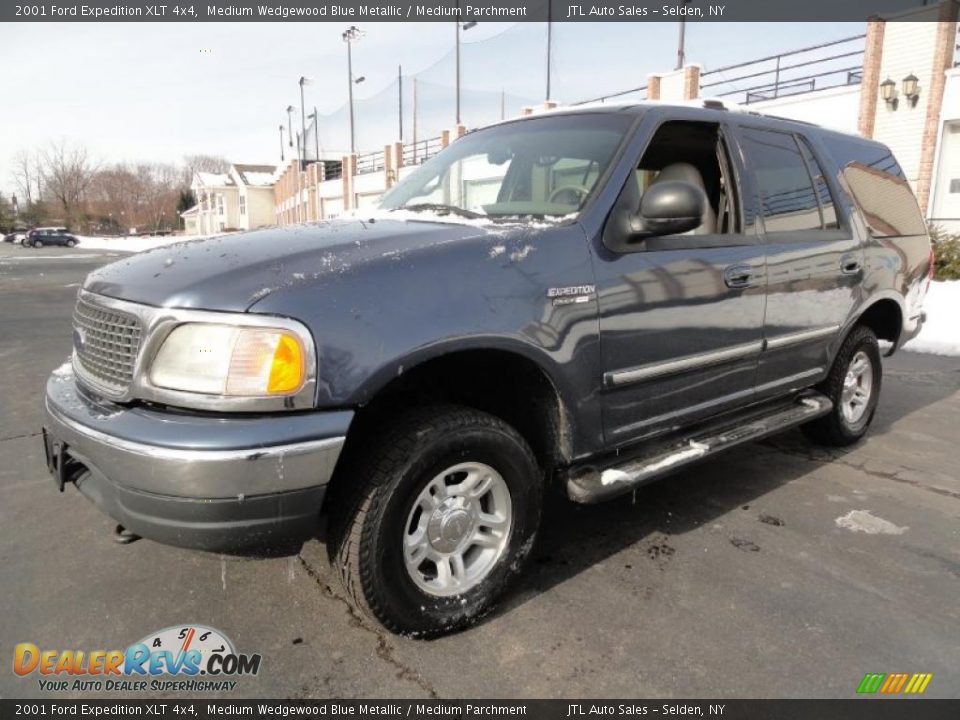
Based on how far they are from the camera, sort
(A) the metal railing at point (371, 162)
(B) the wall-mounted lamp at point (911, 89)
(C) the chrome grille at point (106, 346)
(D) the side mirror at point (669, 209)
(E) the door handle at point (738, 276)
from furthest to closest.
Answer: (A) the metal railing at point (371, 162) → (B) the wall-mounted lamp at point (911, 89) → (E) the door handle at point (738, 276) → (D) the side mirror at point (669, 209) → (C) the chrome grille at point (106, 346)

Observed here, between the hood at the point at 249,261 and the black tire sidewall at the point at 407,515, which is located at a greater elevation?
the hood at the point at 249,261

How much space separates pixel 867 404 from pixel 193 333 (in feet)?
14.9

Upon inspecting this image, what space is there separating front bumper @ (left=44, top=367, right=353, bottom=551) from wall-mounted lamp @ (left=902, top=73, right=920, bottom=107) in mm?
19339

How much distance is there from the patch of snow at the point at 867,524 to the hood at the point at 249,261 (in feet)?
8.20

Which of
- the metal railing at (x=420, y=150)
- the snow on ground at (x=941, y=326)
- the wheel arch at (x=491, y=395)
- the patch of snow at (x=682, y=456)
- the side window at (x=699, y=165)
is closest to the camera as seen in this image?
the wheel arch at (x=491, y=395)

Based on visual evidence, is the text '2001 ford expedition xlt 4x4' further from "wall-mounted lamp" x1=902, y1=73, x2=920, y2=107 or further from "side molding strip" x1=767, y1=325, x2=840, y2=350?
"wall-mounted lamp" x1=902, y1=73, x2=920, y2=107

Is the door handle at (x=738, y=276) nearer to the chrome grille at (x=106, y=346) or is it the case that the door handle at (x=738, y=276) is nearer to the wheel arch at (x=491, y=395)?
the wheel arch at (x=491, y=395)

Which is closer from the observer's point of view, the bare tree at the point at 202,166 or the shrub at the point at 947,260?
the shrub at the point at 947,260

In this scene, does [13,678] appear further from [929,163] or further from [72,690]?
[929,163]

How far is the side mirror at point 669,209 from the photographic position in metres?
2.76

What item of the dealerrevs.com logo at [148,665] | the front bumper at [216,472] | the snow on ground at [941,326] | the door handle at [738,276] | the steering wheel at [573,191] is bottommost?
the dealerrevs.com logo at [148,665]

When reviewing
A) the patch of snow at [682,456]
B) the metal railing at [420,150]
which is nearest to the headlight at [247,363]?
the patch of snow at [682,456]

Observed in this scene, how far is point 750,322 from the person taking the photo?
3.48 m

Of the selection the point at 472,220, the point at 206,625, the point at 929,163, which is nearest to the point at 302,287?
the point at 472,220
